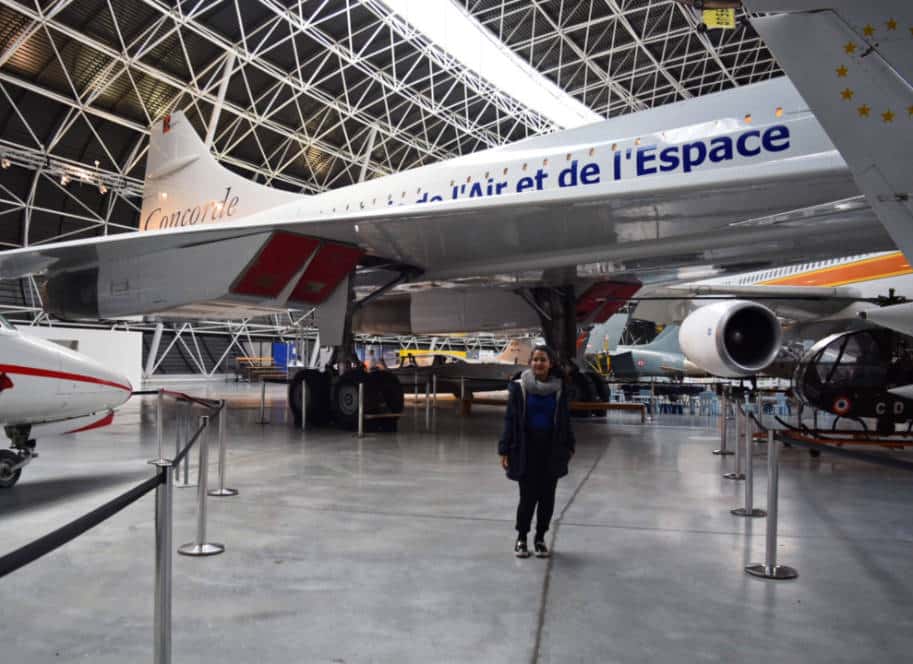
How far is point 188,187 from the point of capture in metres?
13.0

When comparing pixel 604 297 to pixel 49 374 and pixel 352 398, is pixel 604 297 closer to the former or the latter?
pixel 352 398

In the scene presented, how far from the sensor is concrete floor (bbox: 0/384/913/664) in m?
2.40

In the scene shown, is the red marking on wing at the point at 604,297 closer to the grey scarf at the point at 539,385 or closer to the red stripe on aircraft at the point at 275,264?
the red stripe on aircraft at the point at 275,264

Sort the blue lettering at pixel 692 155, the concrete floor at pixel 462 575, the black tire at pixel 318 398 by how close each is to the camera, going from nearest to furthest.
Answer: the concrete floor at pixel 462 575 → the blue lettering at pixel 692 155 → the black tire at pixel 318 398

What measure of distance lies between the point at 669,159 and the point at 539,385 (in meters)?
3.54

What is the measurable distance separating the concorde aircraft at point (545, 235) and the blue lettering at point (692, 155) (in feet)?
0.04

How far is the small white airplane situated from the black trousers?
3.62 metres

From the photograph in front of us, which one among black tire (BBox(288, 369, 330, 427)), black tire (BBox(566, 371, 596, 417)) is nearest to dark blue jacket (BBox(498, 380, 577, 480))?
black tire (BBox(288, 369, 330, 427))

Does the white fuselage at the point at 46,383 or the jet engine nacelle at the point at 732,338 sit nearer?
the white fuselage at the point at 46,383

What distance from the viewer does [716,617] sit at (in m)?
2.67

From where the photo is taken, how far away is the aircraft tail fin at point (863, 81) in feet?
7.18

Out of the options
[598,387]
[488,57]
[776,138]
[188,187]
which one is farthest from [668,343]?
[776,138]

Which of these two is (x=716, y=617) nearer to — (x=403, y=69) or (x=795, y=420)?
(x=795, y=420)

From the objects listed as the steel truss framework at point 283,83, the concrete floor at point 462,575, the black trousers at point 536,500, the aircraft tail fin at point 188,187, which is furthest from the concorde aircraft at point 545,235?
the steel truss framework at point 283,83
